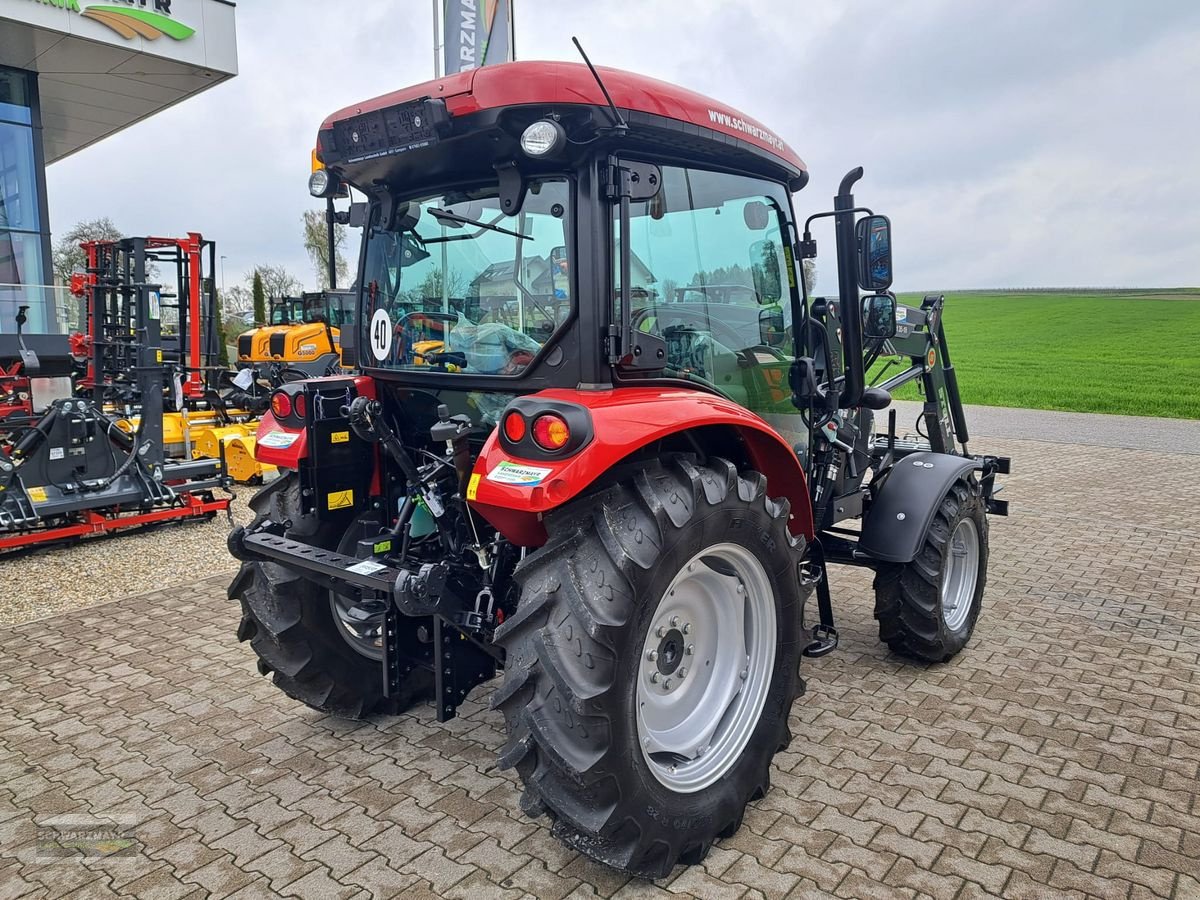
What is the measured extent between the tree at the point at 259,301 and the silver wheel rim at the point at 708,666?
26.9m

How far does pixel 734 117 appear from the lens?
3.28 m

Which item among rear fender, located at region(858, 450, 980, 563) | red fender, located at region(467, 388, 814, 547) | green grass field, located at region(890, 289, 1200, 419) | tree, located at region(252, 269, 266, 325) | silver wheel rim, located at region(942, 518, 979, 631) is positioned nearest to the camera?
red fender, located at region(467, 388, 814, 547)

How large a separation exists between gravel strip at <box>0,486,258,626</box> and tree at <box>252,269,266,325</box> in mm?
21534

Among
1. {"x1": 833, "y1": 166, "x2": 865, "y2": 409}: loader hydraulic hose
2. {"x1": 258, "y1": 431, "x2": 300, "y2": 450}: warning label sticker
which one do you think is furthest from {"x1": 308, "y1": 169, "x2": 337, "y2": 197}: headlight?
{"x1": 833, "y1": 166, "x2": 865, "y2": 409}: loader hydraulic hose

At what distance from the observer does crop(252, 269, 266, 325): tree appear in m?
27.6

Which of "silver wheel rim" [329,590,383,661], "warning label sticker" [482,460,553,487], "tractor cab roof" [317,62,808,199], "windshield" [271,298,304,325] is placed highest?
"windshield" [271,298,304,325]

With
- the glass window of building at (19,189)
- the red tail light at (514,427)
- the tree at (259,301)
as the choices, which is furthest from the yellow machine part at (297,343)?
the tree at (259,301)

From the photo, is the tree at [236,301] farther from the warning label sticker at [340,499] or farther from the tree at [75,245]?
the warning label sticker at [340,499]

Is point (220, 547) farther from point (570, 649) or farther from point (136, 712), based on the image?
point (570, 649)

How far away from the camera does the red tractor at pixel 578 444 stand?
8.38 ft

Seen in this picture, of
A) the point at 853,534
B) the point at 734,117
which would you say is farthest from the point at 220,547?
the point at 734,117

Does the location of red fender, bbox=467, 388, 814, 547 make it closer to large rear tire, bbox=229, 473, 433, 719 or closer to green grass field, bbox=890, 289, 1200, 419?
large rear tire, bbox=229, 473, 433, 719

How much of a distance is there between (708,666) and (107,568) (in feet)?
17.3

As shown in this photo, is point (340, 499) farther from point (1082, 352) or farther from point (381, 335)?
point (1082, 352)
